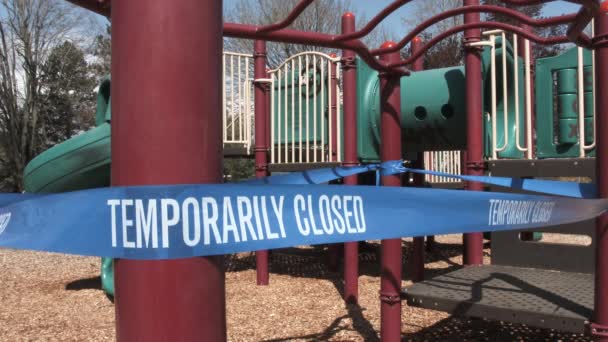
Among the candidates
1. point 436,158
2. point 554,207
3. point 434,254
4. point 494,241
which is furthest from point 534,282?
point 436,158

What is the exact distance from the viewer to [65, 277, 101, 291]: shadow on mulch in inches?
266

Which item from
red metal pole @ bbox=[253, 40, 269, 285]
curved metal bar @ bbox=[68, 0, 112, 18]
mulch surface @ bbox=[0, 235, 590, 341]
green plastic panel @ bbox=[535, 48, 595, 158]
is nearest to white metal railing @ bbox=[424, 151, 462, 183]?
mulch surface @ bbox=[0, 235, 590, 341]

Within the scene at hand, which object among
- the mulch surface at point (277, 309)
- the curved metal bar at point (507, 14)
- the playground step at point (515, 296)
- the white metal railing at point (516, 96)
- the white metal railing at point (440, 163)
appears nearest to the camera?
the curved metal bar at point (507, 14)

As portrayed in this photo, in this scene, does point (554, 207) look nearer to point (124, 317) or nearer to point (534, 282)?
point (534, 282)

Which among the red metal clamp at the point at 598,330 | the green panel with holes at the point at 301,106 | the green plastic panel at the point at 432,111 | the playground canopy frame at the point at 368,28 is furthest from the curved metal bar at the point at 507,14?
the green panel with holes at the point at 301,106

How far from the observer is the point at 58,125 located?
2791 cm

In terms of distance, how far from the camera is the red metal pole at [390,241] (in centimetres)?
303

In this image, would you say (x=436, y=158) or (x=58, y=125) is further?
(x=58, y=125)

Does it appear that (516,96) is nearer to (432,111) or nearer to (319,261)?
(432,111)

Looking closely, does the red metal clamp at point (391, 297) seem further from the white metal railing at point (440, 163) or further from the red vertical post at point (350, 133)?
the white metal railing at point (440, 163)

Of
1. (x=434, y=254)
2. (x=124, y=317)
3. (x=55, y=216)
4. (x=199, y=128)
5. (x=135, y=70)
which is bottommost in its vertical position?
(x=434, y=254)

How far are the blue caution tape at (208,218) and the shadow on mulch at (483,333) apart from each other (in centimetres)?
257

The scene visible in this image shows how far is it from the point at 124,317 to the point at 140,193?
25 centimetres

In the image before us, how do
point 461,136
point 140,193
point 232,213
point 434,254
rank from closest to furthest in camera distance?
point 140,193
point 232,213
point 461,136
point 434,254
